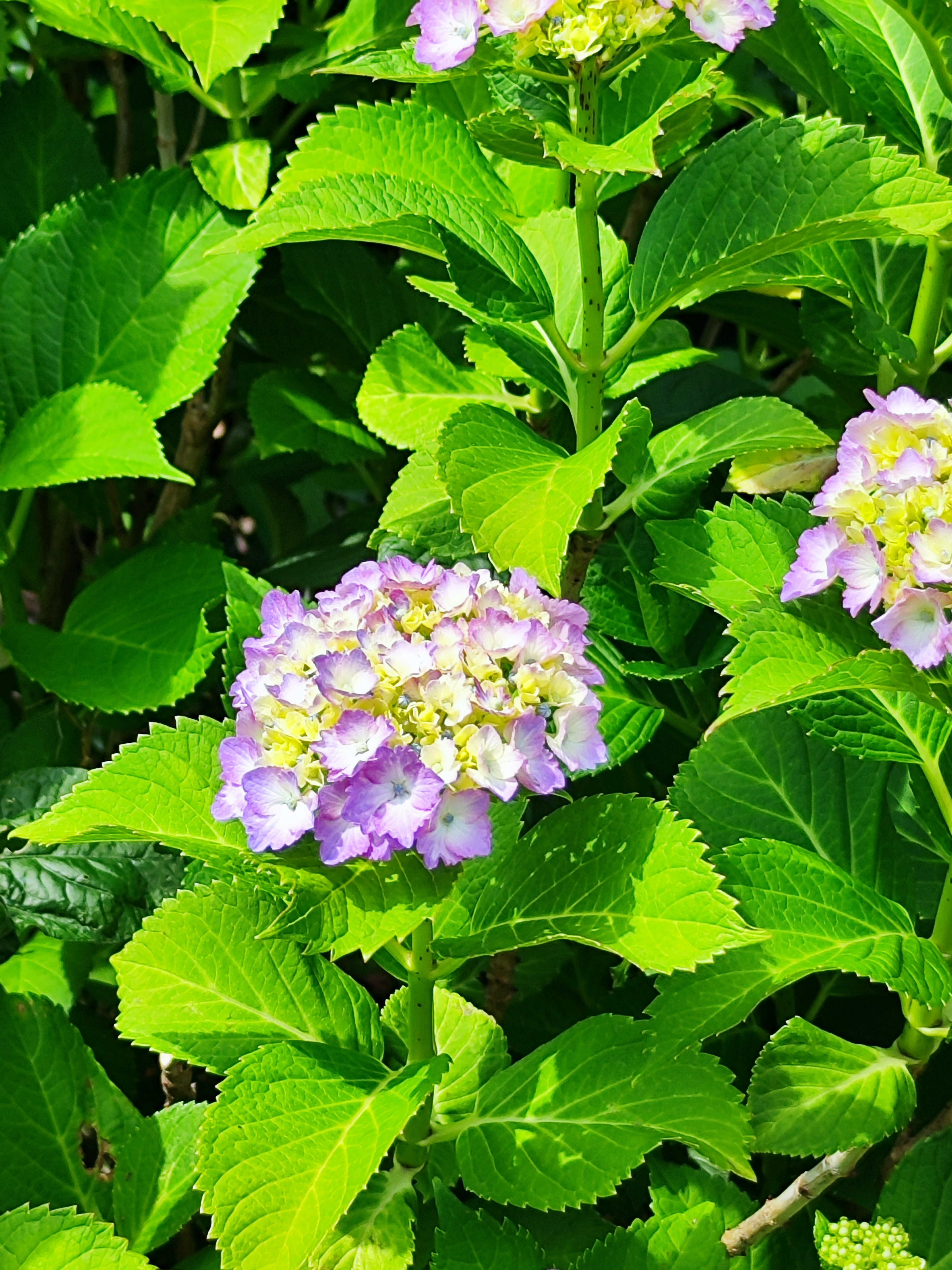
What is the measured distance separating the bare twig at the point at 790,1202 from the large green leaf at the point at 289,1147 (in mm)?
319

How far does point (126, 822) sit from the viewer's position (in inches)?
34.3

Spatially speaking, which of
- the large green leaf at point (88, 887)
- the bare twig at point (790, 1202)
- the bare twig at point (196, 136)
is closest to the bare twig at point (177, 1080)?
the large green leaf at point (88, 887)

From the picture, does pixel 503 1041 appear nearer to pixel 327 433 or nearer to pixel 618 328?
pixel 618 328

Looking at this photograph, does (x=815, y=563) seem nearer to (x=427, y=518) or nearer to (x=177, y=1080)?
(x=427, y=518)

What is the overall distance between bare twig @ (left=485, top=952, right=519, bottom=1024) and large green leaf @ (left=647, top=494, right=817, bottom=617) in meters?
0.44

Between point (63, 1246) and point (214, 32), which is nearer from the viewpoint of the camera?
point (63, 1246)

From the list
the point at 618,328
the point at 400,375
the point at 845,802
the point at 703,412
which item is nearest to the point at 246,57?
the point at 400,375

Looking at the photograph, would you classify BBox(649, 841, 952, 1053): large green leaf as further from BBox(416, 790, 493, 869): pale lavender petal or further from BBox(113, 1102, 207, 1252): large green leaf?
BBox(113, 1102, 207, 1252): large green leaf

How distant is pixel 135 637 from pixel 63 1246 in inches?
23.2

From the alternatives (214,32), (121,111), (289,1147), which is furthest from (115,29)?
(289,1147)

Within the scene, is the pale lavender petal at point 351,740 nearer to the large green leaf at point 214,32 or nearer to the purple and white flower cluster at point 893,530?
the purple and white flower cluster at point 893,530

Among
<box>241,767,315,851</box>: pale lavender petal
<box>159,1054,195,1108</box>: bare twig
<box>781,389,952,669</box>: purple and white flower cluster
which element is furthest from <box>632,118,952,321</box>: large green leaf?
<box>159,1054,195,1108</box>: bare twig

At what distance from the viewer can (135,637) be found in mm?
1373

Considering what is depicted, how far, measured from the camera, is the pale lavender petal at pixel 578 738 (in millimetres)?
876
